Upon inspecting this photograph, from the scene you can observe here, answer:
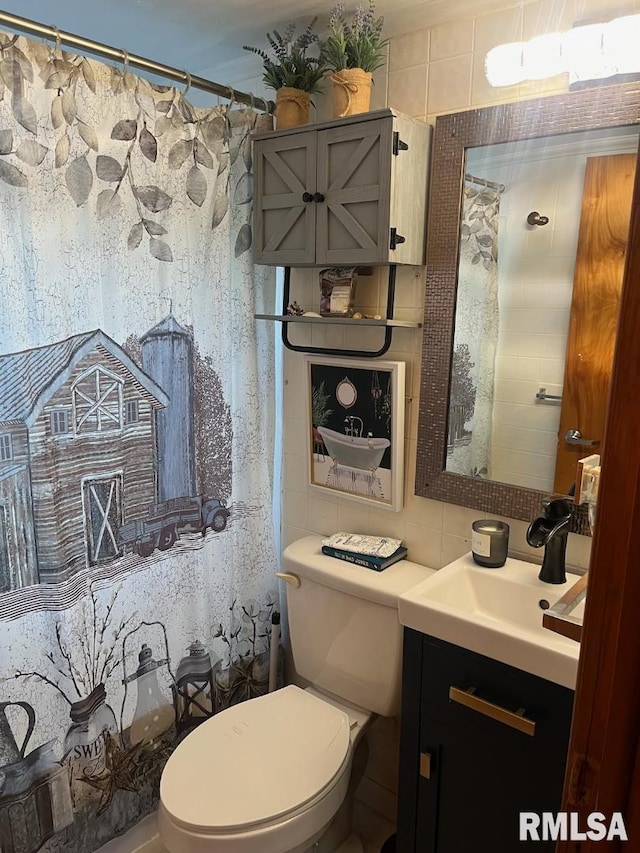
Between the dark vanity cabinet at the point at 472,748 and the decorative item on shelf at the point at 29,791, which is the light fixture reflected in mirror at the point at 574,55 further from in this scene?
the decorative item on shelf at the point at 29,791

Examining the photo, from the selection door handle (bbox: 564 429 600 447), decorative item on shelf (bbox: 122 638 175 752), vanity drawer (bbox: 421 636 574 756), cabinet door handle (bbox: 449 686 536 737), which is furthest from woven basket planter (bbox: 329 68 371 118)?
decorative item on shelf (bbox: 122 638 175 752)

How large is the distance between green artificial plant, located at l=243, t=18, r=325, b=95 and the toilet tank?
1.32 metres

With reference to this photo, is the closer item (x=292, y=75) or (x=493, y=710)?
(x=493, y=710)

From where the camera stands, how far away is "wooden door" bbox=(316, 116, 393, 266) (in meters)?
1.55

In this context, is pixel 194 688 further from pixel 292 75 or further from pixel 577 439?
pixel 292 75

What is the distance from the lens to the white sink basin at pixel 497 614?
1.27 meters

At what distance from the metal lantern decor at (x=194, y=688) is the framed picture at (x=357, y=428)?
2.11 feet

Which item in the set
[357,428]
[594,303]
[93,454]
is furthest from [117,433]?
[594,303]

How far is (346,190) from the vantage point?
162 centimetres

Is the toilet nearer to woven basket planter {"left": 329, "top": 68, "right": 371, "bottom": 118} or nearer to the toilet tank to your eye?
the toilet tank

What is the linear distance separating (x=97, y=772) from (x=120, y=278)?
1334mm

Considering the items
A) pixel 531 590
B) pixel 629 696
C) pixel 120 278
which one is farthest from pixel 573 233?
pixel 629 696

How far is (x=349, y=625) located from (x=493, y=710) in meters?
0.51

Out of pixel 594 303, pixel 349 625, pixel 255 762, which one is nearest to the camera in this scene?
pixel 594 303
